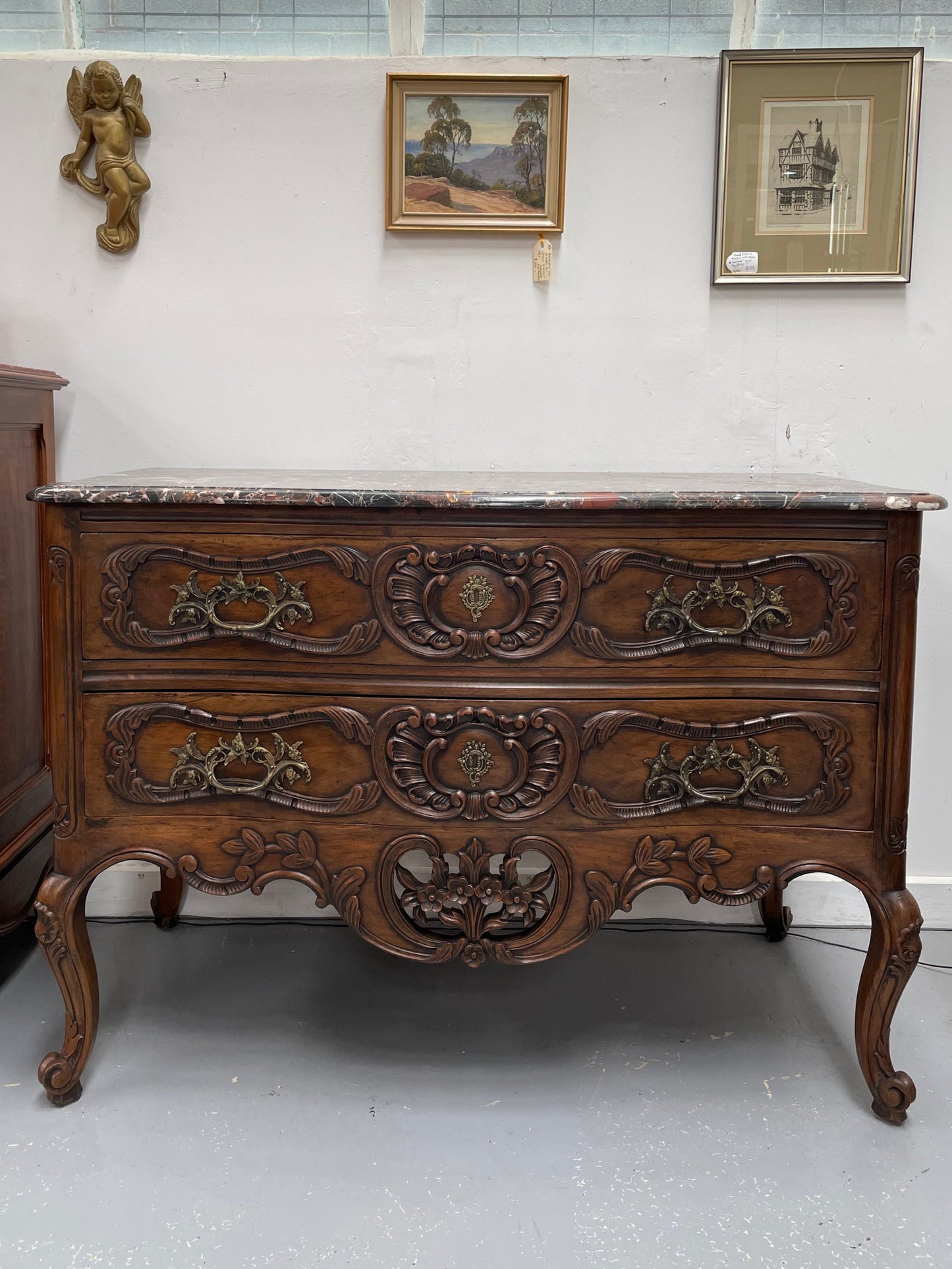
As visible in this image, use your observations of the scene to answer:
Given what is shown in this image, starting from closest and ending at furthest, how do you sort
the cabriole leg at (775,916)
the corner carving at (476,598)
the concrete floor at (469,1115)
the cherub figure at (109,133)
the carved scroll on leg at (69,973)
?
1. the concrete floor at (469,1115)
2. the corner carving at (476,598)
3. the carved scroll on leg at (69,973)
4. the cherub figure at (109,133)
5. the cabriole leg at (775,916)

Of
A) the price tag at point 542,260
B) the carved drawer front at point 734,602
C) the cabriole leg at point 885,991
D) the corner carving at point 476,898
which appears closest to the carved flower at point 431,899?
the corner carving at point 476,898

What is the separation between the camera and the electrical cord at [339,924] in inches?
95.0

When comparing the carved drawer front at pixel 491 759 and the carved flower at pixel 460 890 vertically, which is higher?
the carved drawer front at pixel 491 759

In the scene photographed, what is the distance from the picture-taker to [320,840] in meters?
1.70

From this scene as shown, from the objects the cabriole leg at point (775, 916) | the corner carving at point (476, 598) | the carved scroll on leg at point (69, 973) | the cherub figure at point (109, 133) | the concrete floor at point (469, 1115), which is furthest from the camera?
the cabriole leg at point (775, 916)

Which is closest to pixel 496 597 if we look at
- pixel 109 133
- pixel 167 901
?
pixel 167 901

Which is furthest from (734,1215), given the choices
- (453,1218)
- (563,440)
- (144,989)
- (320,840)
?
(563,440)

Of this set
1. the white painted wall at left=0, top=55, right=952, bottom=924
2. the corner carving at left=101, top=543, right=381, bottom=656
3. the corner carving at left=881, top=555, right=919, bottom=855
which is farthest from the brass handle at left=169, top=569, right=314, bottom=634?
the corner carving at left=881, top=555, right=919, bottom=855

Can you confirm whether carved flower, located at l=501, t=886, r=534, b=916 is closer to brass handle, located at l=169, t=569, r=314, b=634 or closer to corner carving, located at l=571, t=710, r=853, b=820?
corner carving, located at l=571, t=710, r=853, b=820

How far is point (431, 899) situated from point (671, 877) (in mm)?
412

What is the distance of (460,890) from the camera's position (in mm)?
1701

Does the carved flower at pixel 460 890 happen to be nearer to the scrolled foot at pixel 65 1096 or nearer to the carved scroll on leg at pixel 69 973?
the carved scroll on leg at pixel 69 973

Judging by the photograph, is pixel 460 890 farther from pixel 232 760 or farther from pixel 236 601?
pixel 236 601

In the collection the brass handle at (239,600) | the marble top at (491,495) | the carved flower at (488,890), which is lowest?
the carved flower at (488,890)
